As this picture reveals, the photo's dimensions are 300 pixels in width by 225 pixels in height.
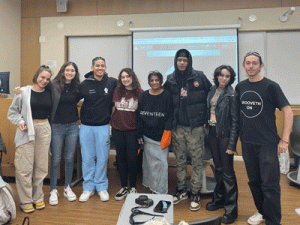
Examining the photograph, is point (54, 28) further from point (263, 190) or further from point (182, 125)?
point (263, 190)

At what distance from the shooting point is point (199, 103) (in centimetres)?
213

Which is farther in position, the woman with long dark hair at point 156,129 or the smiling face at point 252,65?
the woman with long dark hair at point 156,129

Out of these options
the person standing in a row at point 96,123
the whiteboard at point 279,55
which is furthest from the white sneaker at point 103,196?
the whiteboard at point 279,55

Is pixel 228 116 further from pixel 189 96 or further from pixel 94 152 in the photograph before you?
pixel 94 152

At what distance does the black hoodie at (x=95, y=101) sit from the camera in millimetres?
2297

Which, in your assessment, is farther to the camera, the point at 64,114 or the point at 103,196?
the point at 103,196

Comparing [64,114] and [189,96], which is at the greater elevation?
[189,96]

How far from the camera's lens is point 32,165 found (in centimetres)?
209

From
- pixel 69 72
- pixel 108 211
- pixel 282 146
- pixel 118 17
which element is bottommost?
pixel 108 211

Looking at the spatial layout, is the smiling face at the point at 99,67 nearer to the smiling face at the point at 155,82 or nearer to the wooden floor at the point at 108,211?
the smiling face at the point at 155,82

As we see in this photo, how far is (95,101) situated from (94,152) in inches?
23.0

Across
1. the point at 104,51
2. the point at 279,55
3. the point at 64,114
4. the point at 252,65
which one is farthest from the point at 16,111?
the point at 279,55

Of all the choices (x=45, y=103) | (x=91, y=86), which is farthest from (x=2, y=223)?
(x=91, y=86)

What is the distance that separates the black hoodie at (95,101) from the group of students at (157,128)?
0.01 m
